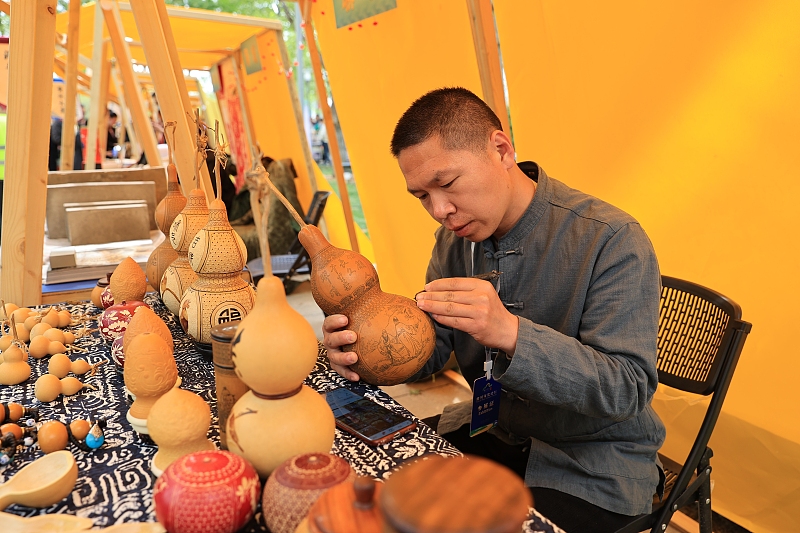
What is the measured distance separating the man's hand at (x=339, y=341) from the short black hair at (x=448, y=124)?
20.3 inches

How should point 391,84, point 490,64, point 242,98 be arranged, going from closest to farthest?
point 490,64
point 391,84
point 242,98

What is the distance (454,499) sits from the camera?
0.51m

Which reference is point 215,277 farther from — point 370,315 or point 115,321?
point 370,315

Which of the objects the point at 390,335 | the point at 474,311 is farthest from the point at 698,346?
the point at 390,335

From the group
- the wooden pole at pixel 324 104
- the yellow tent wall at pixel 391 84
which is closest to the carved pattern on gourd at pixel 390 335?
the yellow tent wall at pixel 391 84

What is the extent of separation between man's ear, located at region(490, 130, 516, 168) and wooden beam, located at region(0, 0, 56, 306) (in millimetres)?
1731

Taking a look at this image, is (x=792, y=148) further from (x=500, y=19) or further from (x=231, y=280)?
(x=231, y=280)

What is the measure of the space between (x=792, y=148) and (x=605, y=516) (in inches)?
61.3

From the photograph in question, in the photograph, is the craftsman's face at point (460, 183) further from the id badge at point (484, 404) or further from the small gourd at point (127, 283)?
the small gourd at point (127, 283)

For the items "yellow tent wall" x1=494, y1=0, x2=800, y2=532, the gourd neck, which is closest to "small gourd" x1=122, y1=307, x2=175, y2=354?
the gourd neck

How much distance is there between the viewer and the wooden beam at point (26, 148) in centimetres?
204

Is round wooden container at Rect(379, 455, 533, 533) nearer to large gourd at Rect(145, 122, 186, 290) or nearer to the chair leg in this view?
the chair leg

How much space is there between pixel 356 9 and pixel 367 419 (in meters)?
3.61

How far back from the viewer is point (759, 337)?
2.24 m
